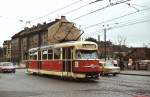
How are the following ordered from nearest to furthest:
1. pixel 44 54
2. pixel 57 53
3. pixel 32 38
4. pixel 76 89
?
1. pixel 76 89
2. pixel 57 53
3. pixel 44 54
4. pixel 32 38

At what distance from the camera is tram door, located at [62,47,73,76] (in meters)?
32.7

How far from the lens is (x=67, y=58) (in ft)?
109

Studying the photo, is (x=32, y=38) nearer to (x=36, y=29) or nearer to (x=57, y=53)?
(x=36, y=29)

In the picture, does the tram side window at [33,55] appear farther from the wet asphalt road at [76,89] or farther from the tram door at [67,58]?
the wet asphalt road at [76,89]

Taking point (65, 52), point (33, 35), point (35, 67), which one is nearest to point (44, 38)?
point (33, 35)

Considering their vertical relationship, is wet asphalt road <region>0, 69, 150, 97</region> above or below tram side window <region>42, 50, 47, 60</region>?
below

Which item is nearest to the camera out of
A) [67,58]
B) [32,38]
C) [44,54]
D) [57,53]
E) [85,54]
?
[85,54]

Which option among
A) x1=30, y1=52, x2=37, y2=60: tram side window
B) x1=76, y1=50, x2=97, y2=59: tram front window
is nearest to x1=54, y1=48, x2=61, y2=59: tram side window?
x1=76, y1=50, x2=97, y2=59: tram front window

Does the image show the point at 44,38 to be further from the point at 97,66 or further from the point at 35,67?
the point at 97,66

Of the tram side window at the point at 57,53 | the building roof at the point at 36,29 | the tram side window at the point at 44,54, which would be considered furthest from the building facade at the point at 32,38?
the tram side window at the point at 57,53

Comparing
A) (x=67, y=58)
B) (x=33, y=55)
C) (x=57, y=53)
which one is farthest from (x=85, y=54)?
(x=33, y=55)

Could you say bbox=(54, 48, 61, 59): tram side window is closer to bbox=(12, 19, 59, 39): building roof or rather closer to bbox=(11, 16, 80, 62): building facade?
bbox=(11, 16, 80, 62): building facade

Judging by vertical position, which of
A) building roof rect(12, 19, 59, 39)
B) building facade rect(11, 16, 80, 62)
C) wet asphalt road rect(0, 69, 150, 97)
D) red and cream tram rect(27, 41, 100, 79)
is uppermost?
building roof rect(12, 19, 59, 39)

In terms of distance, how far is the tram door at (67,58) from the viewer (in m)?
32.7
